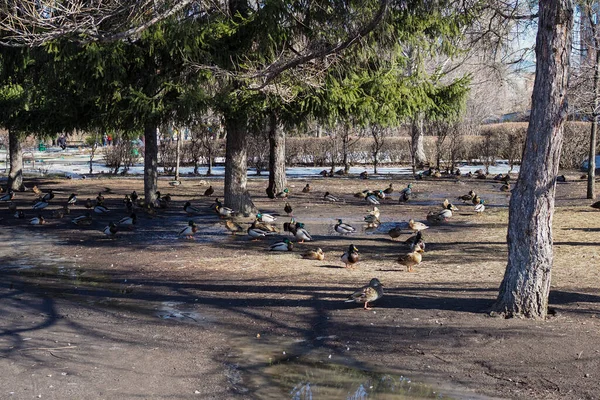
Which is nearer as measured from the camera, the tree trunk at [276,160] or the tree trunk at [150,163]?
the tree trunk at [150,163]

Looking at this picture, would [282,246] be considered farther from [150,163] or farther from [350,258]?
[150,163]

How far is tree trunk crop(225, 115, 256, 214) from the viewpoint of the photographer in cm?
1761

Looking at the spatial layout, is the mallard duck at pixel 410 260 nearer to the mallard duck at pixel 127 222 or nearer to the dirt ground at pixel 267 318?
the dirt ground at pixel 267 318

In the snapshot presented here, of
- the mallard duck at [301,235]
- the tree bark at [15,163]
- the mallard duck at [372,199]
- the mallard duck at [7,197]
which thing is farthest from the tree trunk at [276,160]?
the tree bark at [15,163]

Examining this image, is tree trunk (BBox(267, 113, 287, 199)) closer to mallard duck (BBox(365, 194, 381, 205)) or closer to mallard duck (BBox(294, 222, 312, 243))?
mallard duck (BBox(365, 194, 381, 205))

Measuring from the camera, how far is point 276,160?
2283cm

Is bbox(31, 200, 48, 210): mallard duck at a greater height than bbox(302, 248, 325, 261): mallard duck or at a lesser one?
greater

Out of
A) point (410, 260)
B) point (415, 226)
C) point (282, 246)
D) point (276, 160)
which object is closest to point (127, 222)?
point (282, 246)

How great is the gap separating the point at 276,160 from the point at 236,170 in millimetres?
4975

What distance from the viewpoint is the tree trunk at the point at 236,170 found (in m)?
17.6

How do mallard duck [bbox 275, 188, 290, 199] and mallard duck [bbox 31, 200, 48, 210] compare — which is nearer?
mallard duck [bbox 31, 200, 48, 210]

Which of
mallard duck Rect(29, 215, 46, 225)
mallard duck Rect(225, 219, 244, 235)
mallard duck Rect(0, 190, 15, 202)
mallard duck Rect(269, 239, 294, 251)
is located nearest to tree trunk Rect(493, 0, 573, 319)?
mallard duck Rect(269, 239, 294, 251)

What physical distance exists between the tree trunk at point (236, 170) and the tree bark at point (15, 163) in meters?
11.7

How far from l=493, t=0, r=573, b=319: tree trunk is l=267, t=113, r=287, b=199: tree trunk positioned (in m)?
14.0
